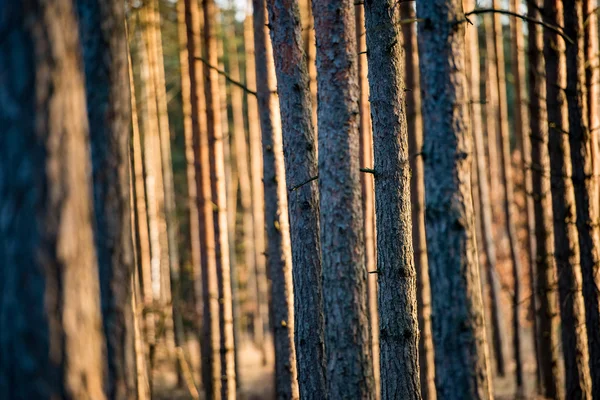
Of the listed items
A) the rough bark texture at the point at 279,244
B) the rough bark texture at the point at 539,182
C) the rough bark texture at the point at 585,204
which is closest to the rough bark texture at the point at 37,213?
the rough bark texture at the point at 279,244

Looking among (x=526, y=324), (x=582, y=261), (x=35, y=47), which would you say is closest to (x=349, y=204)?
(x=35, y=47)

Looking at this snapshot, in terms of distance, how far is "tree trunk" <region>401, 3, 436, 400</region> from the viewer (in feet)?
33.8

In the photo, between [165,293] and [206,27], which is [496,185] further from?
[206,27]

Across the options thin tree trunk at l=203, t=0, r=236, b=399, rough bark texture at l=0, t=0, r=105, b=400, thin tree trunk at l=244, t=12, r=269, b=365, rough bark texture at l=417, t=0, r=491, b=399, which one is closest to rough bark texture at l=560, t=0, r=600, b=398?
rough bark texture at l=417, t=0, r=491, b=399

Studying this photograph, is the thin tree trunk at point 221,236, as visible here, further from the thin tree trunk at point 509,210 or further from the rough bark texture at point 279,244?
the thin tree trunk at point 509,210

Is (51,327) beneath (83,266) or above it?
beneath

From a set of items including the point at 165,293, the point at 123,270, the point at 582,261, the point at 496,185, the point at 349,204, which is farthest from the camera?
the point at 496,185

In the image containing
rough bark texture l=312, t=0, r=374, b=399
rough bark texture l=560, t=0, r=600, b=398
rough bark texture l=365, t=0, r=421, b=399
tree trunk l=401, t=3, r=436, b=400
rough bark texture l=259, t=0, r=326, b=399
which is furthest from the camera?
tree trunk l=401, t=3, r=436, b=400

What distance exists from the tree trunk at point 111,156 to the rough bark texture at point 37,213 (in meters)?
0.72

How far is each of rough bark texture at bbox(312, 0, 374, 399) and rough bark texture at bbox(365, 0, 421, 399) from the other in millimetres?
600

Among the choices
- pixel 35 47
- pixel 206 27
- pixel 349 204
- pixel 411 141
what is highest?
pixel 206 27

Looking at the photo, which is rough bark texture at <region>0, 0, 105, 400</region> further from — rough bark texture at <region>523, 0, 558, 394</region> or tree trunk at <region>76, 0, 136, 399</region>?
rough bark texture at <region>523, 0, 558, 394</region>

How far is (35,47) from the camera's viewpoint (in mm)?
3500

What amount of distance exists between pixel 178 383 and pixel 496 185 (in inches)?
581
